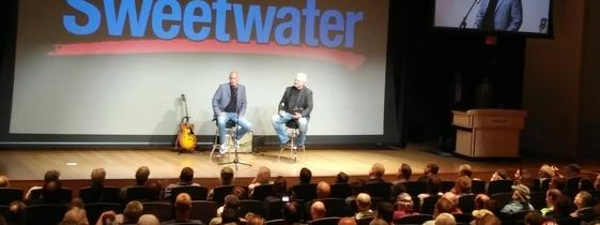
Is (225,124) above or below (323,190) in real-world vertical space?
above

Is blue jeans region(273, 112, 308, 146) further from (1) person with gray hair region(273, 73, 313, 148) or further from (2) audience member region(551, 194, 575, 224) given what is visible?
(2) audience member region(551, 194, 575, 224)

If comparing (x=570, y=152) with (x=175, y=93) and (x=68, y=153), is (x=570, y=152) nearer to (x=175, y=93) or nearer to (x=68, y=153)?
(x=175, y=93)

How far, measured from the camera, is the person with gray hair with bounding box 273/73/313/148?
9688mm

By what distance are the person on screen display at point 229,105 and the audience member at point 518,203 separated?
4123mm

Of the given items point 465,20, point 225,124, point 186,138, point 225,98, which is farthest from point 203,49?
point 465,20

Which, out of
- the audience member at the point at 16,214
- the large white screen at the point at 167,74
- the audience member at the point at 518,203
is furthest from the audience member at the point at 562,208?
the large white screen at the point at 167,74

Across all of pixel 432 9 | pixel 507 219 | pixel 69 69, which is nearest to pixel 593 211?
pixel 507 219

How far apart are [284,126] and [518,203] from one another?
435cm

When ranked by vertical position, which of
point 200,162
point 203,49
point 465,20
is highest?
point 465,20

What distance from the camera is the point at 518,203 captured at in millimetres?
5926

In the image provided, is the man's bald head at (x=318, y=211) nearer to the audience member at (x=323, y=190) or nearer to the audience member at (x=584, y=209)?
the audience member at (x=323, y=190)

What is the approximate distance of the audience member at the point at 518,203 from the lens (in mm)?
5820

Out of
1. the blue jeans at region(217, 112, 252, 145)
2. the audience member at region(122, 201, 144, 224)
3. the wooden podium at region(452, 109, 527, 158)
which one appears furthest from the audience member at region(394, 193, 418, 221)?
the wooden podium at region(452, 109, 527, 158)

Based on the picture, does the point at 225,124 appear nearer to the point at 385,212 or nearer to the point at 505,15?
the point at 505,15
